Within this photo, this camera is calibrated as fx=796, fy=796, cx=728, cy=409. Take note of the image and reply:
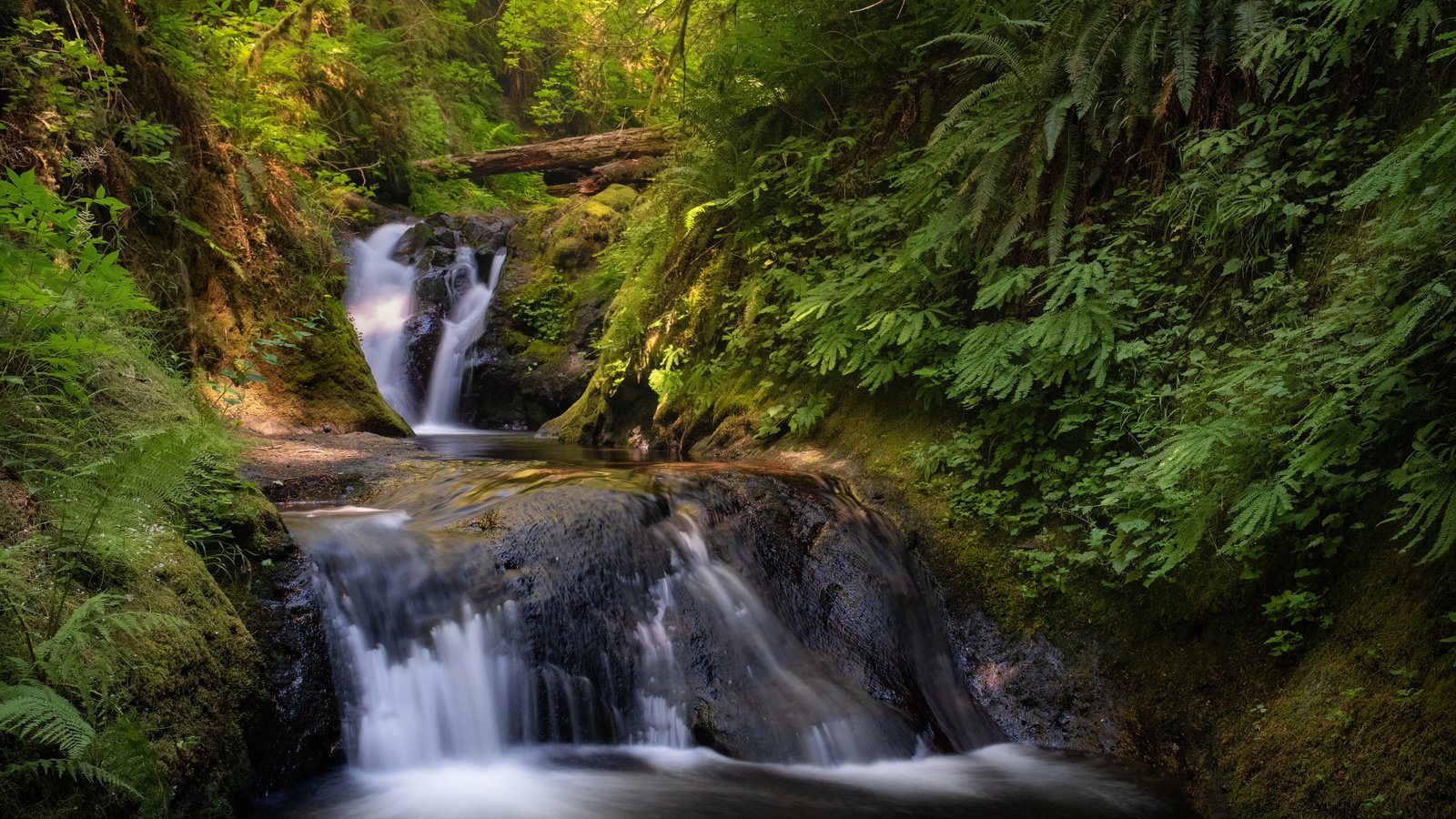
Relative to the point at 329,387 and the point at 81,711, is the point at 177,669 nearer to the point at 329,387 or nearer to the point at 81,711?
the point at 81,711

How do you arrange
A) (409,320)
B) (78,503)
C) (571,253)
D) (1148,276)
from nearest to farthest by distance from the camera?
(78,503) < (1148,276) < (409,320) < (571,253)

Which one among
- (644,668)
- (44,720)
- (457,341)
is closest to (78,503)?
(44,720)

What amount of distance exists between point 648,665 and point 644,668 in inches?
1.0

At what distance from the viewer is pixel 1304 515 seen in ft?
11.4

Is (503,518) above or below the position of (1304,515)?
above

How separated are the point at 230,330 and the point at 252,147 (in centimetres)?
198

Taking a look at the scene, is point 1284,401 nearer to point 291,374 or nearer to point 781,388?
point 781,388

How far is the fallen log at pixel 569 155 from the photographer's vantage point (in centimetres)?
1492

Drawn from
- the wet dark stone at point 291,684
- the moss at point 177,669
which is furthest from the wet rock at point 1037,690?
the moss at point 177,669

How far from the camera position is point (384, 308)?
1362 cm

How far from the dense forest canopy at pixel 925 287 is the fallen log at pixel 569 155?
6.04 m

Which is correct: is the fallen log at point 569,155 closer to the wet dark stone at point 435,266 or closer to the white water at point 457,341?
the wet dark stone at point 435,266

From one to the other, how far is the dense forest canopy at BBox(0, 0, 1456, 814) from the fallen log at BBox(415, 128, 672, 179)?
6.04 meters

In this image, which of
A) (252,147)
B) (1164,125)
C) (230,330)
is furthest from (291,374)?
(1164,125)
